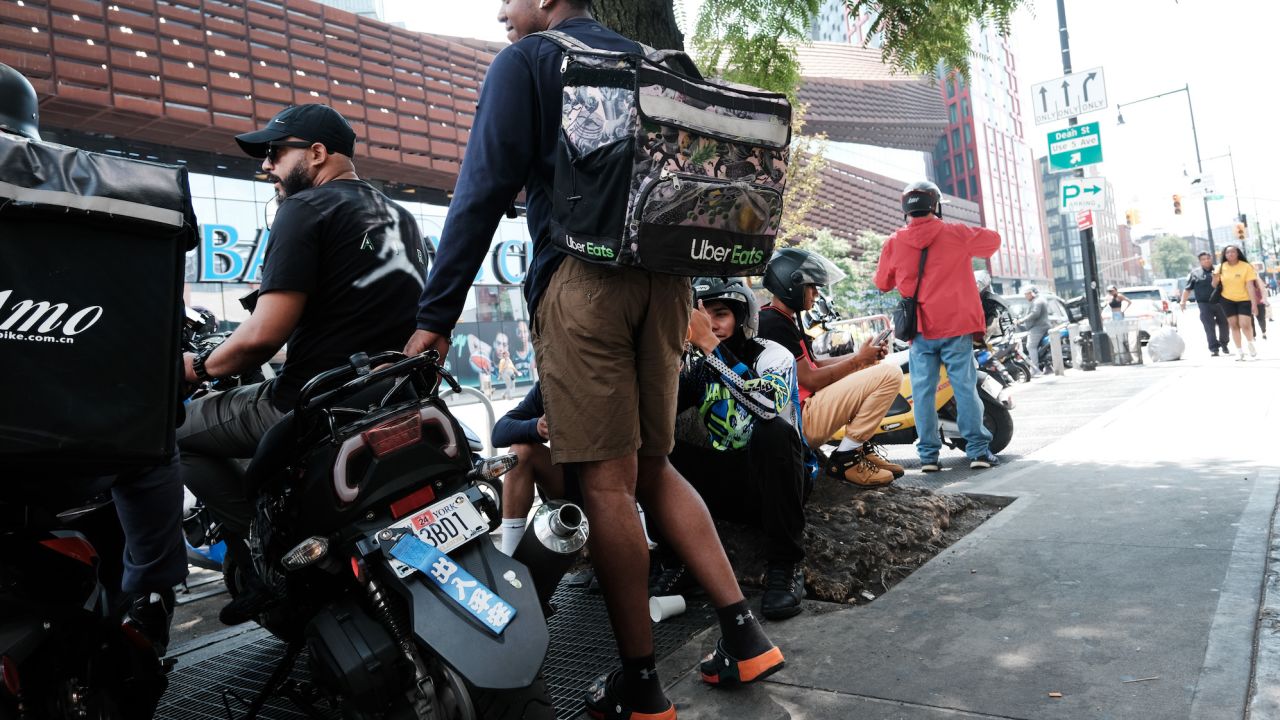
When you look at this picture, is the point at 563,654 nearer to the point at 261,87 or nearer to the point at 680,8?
the point at 680,8

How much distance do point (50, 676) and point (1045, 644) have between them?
2.72 metres

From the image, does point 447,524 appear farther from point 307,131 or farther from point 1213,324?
point 1213,324

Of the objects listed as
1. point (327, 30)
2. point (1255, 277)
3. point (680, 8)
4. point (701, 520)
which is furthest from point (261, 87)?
point (701, 520)

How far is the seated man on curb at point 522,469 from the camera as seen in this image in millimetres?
3705

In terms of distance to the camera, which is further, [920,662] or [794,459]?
[794,459]

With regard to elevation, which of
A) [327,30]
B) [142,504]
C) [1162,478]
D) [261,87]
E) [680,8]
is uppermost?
[327,30]

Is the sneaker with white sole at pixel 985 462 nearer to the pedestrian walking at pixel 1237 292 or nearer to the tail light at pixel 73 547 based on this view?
the tail light at pixel 73 547

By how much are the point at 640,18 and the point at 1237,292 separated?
44.9 feet

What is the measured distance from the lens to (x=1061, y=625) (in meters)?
2.95

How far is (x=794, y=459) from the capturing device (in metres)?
3.53

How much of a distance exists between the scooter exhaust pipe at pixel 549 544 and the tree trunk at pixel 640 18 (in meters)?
2.67

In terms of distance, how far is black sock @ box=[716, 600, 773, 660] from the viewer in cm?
268

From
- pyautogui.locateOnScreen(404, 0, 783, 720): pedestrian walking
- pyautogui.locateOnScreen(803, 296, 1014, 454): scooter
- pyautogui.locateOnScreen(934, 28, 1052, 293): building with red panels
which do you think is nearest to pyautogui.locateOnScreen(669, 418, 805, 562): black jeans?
pyautogui.locateOnScreen(404, 0, 783, 720): pedestrian walking

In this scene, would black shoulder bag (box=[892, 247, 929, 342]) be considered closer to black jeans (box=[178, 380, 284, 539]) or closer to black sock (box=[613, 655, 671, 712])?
black sock (box=[613, 655, 671, 712])
